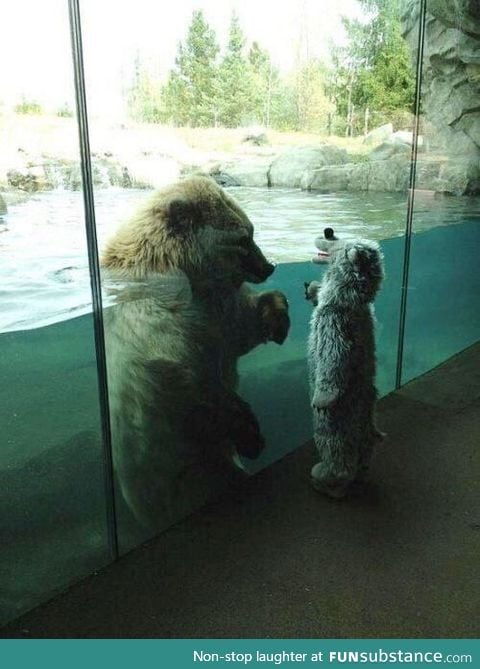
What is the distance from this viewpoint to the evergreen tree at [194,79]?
206cm

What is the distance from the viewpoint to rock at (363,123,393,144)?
3.17m

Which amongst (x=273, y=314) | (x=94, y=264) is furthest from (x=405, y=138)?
(x=94, y=264)

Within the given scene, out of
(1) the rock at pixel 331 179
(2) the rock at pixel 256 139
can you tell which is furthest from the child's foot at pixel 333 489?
(2) the rock at pixel 256 139

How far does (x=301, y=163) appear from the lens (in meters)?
2.77

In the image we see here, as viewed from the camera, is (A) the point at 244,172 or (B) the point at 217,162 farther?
(A) the point at 244,172

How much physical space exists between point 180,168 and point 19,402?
1.03 meters

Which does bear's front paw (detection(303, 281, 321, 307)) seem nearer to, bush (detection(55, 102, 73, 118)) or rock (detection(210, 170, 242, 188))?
rock (detection(210, 170, 242, 188))

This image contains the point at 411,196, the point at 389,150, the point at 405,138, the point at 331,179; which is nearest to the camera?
the point at 331,179

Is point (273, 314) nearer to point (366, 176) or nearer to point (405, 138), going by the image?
point (366, 176)

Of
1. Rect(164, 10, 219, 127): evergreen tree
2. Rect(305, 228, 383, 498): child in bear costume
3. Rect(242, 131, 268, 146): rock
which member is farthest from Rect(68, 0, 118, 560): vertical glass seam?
Rect(305, 228, 383, 498): child in bear costume

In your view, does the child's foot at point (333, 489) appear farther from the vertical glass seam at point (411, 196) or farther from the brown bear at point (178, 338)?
the vertical glass seam at point (411, 196)

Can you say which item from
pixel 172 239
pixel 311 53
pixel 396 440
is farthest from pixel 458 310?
pixel 172 239

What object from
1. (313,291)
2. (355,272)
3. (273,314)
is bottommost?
(273,314)

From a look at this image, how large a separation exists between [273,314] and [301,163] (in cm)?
74
